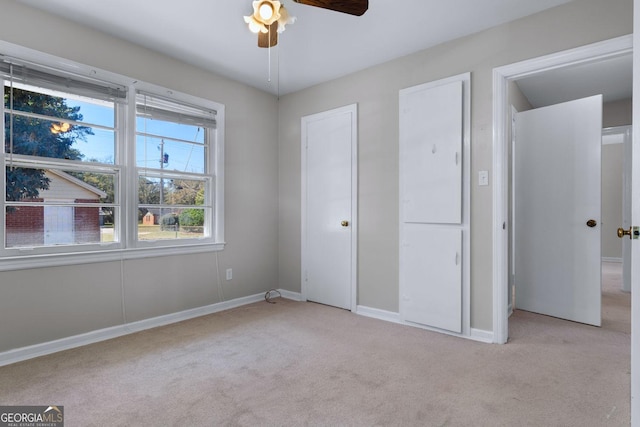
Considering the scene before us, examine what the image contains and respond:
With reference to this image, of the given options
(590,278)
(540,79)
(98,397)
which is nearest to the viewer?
(98,397)

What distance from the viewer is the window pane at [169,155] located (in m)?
3.08

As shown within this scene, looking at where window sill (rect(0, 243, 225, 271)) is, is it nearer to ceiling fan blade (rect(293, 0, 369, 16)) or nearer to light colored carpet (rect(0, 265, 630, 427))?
light colored carpet (rect(0, 265, 630, 427))

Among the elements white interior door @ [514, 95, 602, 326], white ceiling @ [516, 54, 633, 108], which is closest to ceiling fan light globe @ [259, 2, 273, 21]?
white ceiling @ [516, 54, 633, 108]

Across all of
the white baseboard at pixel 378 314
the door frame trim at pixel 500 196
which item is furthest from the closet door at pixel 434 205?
the door frame trim at pixel 500 196

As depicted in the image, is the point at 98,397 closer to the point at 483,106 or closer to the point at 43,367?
the point at 43,367

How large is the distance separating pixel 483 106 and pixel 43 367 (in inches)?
144

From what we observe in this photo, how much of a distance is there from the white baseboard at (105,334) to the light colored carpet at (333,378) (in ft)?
0.30

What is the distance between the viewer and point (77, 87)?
265cm

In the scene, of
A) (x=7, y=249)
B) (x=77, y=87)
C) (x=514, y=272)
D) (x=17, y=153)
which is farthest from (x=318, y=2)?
(x=514, y=272)

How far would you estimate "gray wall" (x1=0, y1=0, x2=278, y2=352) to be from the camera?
7.97 feet

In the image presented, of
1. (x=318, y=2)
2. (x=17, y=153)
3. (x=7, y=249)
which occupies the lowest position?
(x=7, y=249)

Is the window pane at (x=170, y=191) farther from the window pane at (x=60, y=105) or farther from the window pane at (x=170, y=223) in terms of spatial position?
the window pane at (x=60, y=105)

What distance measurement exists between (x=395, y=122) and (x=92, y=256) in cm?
282

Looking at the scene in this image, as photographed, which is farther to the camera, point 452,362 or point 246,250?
point 246,250
